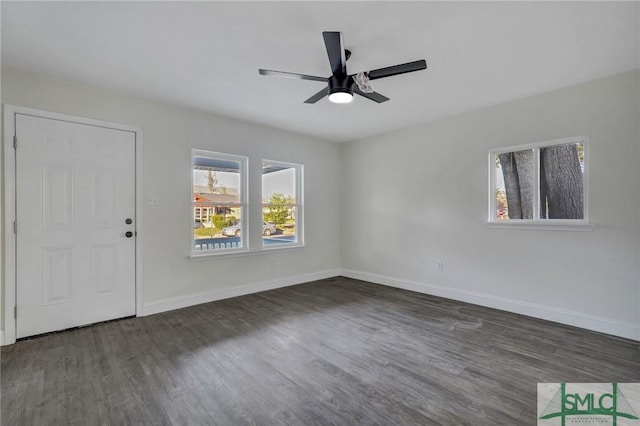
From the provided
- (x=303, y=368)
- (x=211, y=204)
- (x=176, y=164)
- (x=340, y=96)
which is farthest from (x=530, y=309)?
(x=176, y=164)

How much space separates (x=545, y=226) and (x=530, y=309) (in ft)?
3.28

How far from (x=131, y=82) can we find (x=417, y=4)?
9.48ft

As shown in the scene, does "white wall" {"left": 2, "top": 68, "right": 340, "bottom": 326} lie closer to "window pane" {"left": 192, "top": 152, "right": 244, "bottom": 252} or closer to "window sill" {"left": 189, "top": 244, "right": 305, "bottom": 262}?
"window sill" {"left": 189, "top": 244, "right": 305, "bottom": 262}

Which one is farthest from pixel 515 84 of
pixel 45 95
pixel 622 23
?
pixel 45 95

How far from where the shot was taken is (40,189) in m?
2.97

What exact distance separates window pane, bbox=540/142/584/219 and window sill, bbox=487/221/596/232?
13cm

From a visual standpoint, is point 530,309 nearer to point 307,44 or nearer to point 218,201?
point 307,44

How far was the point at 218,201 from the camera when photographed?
14.0 feet

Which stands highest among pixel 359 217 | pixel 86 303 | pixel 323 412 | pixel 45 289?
pixel 359 217

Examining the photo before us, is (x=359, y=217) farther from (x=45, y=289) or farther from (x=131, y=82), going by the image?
(x=45, y=289)

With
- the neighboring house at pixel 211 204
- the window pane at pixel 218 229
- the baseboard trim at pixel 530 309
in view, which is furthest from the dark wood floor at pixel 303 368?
the neighboring house at pixel 211 204

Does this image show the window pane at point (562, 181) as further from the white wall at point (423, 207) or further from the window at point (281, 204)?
the window at point (281, 204)

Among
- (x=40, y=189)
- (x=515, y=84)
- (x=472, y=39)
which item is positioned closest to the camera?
(x=472, y=39)

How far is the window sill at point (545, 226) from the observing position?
10.3 feet
